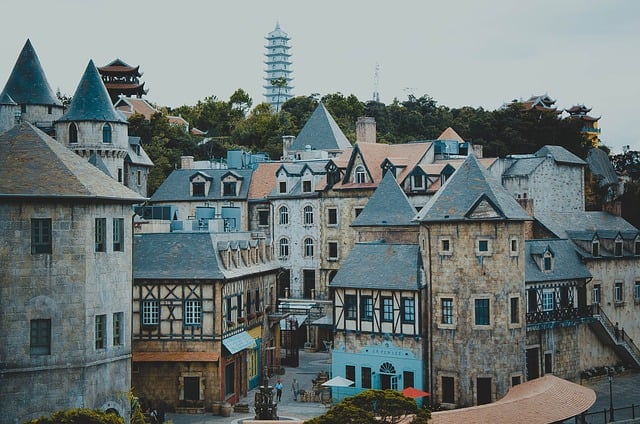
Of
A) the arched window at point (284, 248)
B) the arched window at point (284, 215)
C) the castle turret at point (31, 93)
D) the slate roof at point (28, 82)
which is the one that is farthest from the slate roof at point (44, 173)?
the slate roof at point (28, 82)

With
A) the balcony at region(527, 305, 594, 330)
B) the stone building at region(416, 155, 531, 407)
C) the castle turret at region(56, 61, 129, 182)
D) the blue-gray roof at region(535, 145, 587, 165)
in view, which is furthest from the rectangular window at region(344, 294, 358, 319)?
the blue-gray roof at region(535, 145, 587, 165)

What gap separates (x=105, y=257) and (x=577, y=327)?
2782 cm

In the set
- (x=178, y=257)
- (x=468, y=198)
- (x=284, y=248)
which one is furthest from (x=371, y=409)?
(x=284, y=248)

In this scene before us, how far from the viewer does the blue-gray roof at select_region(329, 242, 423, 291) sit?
44625 mm

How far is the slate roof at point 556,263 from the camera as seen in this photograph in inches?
1895

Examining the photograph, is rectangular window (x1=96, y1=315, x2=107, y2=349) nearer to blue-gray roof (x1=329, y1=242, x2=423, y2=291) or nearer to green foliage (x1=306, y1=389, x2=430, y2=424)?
green foliage (x1=306, y1=389, x2=430, y2=424)

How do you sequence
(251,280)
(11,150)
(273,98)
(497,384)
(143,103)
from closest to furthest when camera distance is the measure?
(11,150) < (497,384) < (251,280) < (143,103) < (273,98)

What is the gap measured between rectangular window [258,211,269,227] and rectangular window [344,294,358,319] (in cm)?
2399

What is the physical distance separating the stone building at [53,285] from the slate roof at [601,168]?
58.9 metres

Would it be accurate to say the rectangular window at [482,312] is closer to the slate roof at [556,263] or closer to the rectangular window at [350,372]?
the slate roof at [556,263]

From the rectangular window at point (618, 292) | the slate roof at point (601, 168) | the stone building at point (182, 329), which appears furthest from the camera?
the slate roof at point (601, 168)

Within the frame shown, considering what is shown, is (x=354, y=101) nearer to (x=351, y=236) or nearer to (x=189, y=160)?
(x=189, y=160)

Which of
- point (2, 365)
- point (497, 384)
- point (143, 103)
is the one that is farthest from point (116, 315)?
point (143, 103)

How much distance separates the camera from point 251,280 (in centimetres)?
4878
